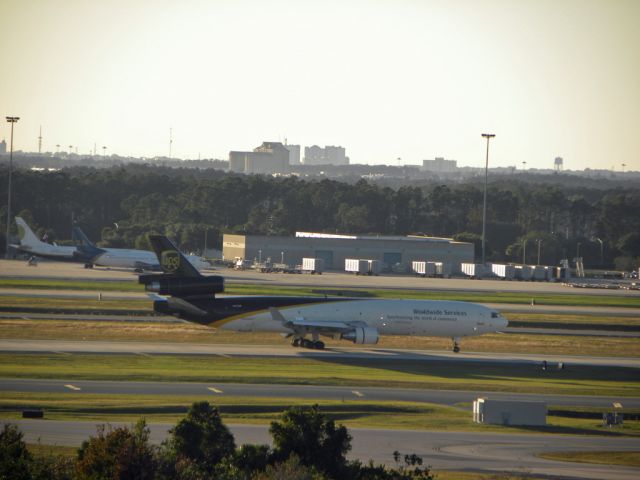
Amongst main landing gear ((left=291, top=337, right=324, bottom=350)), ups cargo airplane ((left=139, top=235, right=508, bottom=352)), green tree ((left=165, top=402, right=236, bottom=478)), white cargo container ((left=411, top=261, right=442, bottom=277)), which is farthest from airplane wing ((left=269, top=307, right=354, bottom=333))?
white cargo container ((left=411, top=261, right=442, bottom=277))

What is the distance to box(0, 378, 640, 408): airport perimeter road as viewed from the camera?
51594mm

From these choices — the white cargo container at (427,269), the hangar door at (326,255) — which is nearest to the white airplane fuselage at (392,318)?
the white cargo container at (427,269)

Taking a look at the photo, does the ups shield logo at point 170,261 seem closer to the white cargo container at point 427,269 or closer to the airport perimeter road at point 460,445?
the airport perimeter road at point 460,445

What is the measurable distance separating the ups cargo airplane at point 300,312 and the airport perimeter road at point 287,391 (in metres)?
13.6

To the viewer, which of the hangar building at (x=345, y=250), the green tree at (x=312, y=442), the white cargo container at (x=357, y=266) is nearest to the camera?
the green tree at (x=312, y=442)

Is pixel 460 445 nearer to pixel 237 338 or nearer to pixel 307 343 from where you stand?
pixel 307 343

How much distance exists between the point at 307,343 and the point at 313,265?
78074 mm

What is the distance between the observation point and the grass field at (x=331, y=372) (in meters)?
56.3

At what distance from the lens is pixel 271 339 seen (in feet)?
244

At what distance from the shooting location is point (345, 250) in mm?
161750

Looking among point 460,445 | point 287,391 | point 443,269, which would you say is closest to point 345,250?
point 443,269

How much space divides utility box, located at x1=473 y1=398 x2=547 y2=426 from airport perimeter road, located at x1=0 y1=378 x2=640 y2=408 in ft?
15.2

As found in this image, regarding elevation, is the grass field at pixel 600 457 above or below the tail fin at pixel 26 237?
below

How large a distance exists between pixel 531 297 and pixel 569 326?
99.3 ft
